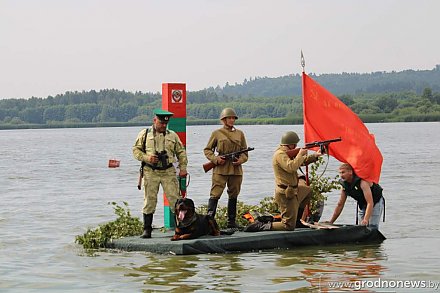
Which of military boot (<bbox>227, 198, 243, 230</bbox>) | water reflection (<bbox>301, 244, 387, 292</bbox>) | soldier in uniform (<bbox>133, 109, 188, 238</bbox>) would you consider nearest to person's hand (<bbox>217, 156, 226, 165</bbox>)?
soldier in uniform (<bbox>133, 109, 188, 238</bbox>)

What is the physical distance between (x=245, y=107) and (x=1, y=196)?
446 ft

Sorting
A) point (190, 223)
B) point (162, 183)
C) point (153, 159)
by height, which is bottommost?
point (190, 223)

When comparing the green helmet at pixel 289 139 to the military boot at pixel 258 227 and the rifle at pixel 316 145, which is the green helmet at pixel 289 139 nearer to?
the rifle at pixel 316 145

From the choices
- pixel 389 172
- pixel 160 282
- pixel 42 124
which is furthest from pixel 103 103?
pixel 160 282

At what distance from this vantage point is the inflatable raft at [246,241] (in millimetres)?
13641

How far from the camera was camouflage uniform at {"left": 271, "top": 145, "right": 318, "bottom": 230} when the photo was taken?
1373cm

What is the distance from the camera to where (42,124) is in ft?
535

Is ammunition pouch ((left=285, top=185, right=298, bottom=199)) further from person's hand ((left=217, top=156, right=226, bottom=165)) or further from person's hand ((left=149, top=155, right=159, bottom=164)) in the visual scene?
person's hand ((left=149, top=155, right=159, bottom=164))

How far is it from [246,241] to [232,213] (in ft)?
3.14

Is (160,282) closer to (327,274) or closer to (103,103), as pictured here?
(327,274)

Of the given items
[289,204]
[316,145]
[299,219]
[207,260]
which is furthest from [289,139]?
[207,260]

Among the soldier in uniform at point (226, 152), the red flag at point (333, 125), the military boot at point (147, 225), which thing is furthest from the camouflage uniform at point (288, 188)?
the military boot at point (147, 225)

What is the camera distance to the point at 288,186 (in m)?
14.0

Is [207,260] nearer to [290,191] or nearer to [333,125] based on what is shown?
[290,191]
